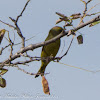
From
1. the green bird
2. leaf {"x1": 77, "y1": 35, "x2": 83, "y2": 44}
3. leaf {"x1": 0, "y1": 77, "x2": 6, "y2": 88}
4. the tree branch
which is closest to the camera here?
the tree branch

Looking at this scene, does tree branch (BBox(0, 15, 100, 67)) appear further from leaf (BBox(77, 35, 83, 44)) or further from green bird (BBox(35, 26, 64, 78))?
green bird (BBox(35, 26, 64, 78))

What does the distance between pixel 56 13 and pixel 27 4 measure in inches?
10.1

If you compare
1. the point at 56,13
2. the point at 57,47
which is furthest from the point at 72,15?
the point at 57,47

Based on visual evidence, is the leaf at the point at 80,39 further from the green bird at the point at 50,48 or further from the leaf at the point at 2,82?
the leaf at the point at 2,82

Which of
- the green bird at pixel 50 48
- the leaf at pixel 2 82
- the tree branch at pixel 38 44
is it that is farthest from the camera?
the green bird at pixel 50 48

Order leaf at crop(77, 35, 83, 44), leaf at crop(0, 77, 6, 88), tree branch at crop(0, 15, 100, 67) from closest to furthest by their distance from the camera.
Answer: tree branch at crop(0, 15, 100, 67)
leaf at crop(77, 35, 83, 44)
leaf at crop(0, 77, 6, 88)

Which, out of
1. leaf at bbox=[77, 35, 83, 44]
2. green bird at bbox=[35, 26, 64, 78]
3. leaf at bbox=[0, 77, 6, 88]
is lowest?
leaf at bbox=[0, 77, 6, 88]

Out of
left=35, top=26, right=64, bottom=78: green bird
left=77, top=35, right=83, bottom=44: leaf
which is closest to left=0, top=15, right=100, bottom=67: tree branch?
left=77, top=35, right=83, bottom=44: leaf

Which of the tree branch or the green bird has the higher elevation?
the tree branch

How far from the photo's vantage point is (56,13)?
1.83 meters

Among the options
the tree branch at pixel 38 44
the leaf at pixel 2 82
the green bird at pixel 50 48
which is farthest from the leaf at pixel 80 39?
the leaf at pixel 2 82

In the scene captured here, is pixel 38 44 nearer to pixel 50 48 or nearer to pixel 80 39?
pixel 80 39

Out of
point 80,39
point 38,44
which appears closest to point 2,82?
point 38,44

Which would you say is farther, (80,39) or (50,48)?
(50,48)
